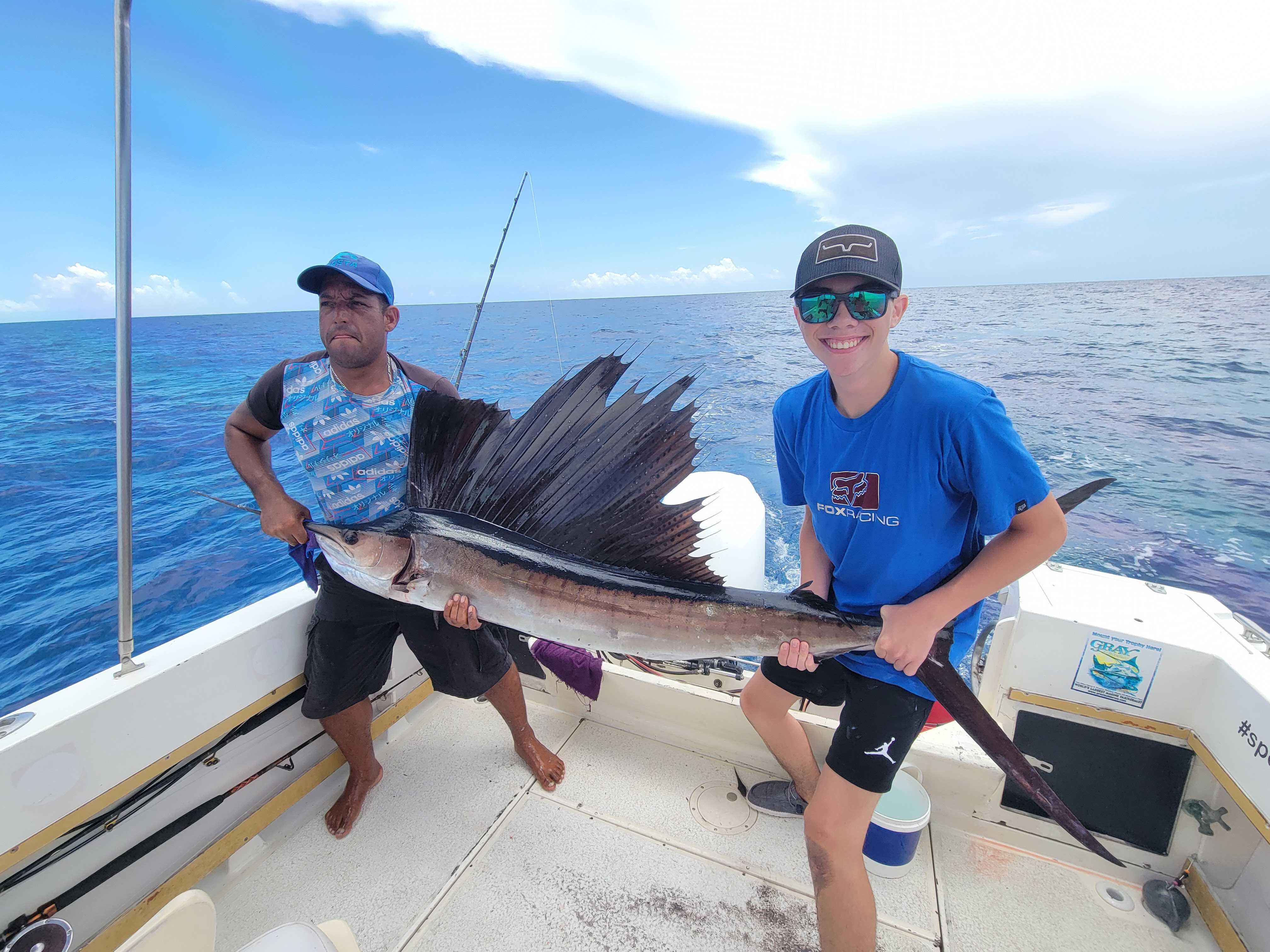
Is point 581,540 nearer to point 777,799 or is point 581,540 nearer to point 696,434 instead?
point 777,799

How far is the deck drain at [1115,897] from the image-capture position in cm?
163

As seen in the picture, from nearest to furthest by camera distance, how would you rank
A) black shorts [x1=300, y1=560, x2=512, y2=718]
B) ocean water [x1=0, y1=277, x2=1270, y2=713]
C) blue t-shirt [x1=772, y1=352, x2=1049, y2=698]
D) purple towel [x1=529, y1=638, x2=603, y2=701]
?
blue t-shirt [x1=772, y1=352, x2=1049, y2=698]
black shorts [x1=300, y1=560, x2=512, y2=718]
purple towel [x1=529, y1=638, x2=603, y2=701]
ocean water [x1=0, y1=277, x2=1270, y2=713]

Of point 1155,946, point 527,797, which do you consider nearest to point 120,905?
point 527,797

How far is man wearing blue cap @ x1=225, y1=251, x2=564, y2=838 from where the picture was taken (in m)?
1.65

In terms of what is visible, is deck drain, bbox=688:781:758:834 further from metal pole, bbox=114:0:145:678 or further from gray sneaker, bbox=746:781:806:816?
metal pole, bbox=114:0:145:678

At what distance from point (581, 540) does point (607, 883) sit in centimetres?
107

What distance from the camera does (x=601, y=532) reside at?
147 centimetres

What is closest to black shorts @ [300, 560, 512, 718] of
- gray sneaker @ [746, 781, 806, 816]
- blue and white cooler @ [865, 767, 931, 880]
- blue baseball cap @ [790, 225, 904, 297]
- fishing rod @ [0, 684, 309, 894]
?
fishing rod @ [0, 684, 309, 894]

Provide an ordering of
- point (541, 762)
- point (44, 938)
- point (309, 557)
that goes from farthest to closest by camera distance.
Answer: point (541, 762) → point (309, 557) → point (44, 938)

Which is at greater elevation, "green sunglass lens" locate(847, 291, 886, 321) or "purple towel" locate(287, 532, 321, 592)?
"green sunglass lens" locate(847, 291, 886, 321)

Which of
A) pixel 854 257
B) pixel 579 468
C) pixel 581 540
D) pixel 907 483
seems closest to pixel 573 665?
pixel 581 540

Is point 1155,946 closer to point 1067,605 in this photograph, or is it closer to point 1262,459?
point 1067,605

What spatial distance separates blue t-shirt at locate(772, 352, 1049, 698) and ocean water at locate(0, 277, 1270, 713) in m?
0.44

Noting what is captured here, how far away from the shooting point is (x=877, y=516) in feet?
4.40
